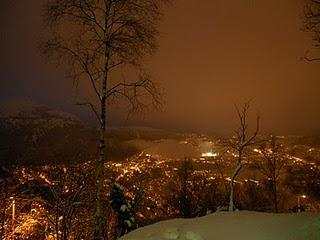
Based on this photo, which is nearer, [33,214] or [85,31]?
[85,31]

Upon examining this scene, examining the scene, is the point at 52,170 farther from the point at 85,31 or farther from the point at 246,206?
the point at 246,206

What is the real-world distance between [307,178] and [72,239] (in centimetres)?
2300

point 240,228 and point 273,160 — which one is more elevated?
point 240,228

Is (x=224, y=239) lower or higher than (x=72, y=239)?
higher

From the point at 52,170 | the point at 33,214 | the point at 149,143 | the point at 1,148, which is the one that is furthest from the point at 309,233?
the point at 149,143

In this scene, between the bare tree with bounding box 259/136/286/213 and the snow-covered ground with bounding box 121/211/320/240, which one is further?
the bare tree with bounding box 259/136/286/213

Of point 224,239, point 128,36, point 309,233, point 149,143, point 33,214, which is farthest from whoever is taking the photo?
point 149,143

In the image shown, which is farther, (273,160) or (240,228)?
(273,160)

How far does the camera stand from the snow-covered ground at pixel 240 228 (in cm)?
1110

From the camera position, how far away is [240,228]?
39.7 feet

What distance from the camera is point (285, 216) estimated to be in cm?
1265

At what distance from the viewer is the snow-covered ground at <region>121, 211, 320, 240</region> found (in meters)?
11.1

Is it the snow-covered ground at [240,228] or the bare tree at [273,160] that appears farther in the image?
the bare tree at [273,160]

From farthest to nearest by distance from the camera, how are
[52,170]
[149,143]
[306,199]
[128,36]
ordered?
[149,143] < [306,199] < [52,170] < [128,36]
